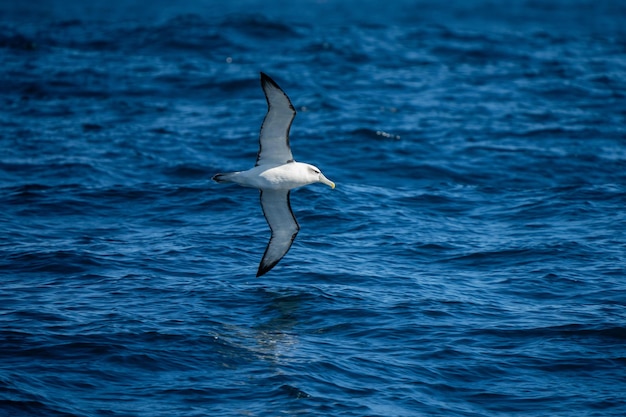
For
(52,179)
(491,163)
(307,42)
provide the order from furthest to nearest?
(307,42) < (491,163) < (52,179)

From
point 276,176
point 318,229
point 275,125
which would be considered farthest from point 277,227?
point 318,229

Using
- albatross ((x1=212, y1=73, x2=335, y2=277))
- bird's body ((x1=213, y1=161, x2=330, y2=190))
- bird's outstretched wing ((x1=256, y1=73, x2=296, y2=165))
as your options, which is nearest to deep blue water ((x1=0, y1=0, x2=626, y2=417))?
albatross ((x1=212, y1=73, x2=335, y2=277))

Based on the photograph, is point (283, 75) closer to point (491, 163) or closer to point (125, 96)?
point (125, 96)

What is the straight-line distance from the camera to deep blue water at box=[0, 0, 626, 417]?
13.9 meters

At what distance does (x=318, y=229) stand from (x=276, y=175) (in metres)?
4.53

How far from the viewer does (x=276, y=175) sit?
16.3 metres

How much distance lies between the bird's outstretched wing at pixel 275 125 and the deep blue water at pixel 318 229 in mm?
2645

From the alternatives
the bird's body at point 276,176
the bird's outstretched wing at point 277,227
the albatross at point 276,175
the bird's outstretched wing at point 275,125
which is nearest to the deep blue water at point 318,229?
the bird's outstretched wing at point 277,227

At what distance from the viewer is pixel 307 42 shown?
38562 mm

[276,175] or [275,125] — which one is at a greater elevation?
[275,125]

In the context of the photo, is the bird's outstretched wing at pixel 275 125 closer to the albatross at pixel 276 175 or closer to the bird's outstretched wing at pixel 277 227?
the albatross at pixel 276 175

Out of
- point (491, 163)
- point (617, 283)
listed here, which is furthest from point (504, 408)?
point (491, 163)

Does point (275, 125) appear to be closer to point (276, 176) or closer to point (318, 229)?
point (276, 176)

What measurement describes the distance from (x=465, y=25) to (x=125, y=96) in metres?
22.6
